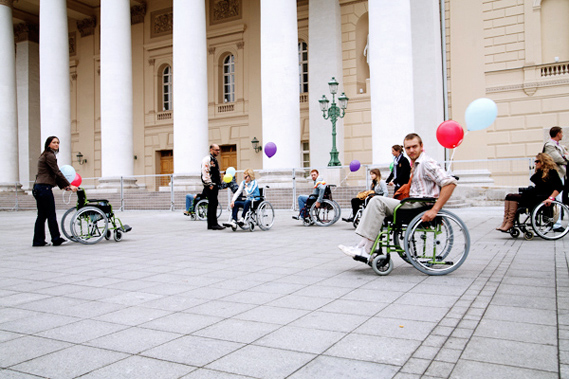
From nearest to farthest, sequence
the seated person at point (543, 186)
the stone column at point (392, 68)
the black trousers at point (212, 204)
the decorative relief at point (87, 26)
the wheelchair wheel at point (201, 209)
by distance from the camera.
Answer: the seated person at point (543, 186) < the black trousers at point (212, 204) < the wheelchair wheel at point (201, 209) < the stone column at point (392, 68) < the decorative relief at point (87, 26)

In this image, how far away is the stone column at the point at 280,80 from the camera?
752 inches

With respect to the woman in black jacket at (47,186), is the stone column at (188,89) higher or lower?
higher

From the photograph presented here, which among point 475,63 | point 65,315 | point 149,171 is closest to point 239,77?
point 149,171

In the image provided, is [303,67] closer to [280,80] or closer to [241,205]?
[280,80]

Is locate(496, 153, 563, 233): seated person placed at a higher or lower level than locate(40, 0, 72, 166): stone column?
lower

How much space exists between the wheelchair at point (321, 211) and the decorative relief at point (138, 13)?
966 inches

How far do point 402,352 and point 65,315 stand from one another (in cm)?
277

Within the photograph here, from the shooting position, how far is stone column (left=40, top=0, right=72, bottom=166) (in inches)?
998

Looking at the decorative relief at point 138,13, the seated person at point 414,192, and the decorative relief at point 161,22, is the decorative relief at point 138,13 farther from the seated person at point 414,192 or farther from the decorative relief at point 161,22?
the seated person at point 414,192

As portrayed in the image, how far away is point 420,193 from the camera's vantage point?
18.5ft

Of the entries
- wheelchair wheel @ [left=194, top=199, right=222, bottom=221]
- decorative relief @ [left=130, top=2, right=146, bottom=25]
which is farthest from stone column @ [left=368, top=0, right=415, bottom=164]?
decorative relief @ [left=130, top=2, right=146, bottom=25]

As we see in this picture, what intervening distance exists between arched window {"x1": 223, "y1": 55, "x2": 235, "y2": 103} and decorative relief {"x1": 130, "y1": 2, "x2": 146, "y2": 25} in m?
6.80

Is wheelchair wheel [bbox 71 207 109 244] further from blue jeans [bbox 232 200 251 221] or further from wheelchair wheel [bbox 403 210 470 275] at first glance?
wheelchair wheel [bbox 403 210 470 275]

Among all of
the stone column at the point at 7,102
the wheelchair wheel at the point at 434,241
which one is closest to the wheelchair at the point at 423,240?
the wheelchair wheel at the point at 434,241
